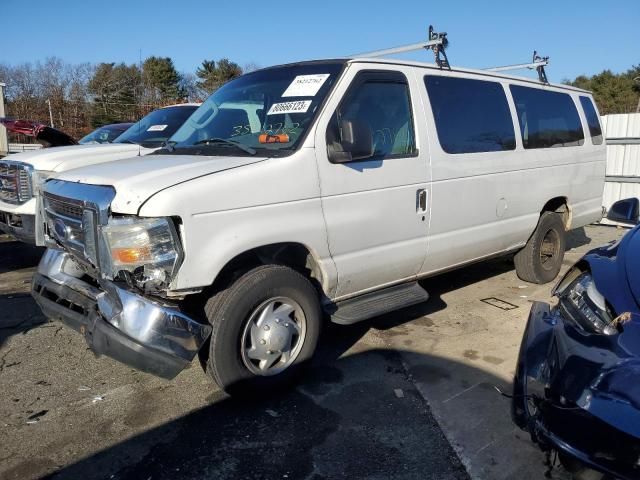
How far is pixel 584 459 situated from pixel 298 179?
2133 millimetres

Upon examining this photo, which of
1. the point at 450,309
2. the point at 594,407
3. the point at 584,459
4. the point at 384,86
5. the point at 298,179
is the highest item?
the point at 384,86

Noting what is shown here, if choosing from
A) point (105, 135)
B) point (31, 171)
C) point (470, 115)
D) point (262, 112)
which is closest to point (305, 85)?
point (262, 112)

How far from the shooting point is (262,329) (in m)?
3.34

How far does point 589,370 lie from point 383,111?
245cm

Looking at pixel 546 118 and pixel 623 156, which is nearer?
pixel 546 118

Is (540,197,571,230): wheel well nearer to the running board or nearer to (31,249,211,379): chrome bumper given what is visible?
the running board

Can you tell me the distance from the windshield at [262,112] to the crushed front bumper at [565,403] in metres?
1.85

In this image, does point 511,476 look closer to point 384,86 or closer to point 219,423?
point 219,423

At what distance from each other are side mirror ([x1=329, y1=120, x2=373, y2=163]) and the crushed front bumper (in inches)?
59.7

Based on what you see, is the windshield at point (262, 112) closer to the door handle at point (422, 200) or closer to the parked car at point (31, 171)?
the door handle at point (422, 200)

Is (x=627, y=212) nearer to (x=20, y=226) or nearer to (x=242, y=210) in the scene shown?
(x=242, y=210)

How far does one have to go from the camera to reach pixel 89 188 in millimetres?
3127

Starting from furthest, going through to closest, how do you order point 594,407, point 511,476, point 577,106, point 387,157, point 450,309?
1. point 577,106
2. point 450,309
3. point 387,157
4. point 511,476
5. point 594,407

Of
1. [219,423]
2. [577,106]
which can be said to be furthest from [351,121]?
[577,106]
